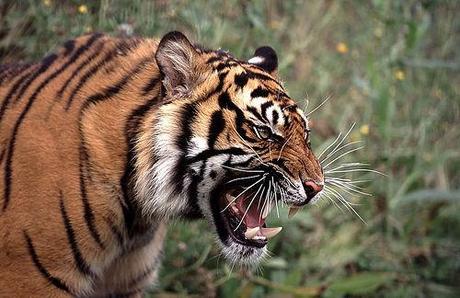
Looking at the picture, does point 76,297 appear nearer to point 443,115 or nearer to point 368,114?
point 368,114

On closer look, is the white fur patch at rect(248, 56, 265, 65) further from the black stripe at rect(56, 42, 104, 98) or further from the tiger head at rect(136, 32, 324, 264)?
the black stripe at rect(56, 42, 104, 98)

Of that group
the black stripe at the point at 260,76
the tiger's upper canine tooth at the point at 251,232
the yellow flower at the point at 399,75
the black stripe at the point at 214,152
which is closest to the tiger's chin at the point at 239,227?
the tiger's upper canine tooth at the point at 251,232

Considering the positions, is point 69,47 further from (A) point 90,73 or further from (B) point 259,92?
(B) point 259,92

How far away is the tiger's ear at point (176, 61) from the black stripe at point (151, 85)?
0.48ft

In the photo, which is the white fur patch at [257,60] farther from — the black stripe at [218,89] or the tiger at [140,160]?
the black stripe at [218,89]

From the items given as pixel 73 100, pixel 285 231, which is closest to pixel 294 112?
pixel 73 100

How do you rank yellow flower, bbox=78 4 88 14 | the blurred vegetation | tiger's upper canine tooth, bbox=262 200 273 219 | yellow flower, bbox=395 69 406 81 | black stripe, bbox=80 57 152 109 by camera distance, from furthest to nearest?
1. yellow flower, bbox=395 69 406 81
2. the blurred vegetation
3. yellow flower, bbox=78 4 88 14
4. black stripe, bbox=80 57 152 109
5. tiger's upper canine tooth, bbox=262 200 273 219

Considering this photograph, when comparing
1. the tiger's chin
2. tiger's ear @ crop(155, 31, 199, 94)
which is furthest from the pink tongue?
tiger's ear @ crop(155, 31, 199, 94)

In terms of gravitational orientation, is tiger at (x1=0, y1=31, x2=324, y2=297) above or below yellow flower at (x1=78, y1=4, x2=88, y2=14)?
below

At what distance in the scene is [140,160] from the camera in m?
2.81

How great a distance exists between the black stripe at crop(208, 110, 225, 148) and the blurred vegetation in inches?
47.5

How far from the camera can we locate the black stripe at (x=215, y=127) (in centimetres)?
274

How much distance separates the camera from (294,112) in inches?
109

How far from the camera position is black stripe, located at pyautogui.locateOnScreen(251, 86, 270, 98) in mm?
2766
